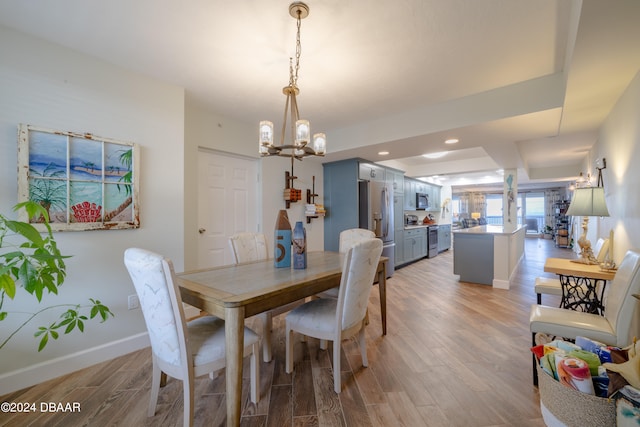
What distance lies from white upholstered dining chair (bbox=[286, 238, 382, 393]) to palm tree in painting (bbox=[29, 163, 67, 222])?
1.96m

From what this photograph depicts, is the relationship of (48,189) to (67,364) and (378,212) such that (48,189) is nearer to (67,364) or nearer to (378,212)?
(67,364)

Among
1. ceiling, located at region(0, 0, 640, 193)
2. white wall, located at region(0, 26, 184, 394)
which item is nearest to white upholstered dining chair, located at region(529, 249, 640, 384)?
ceiling, located at region(0, 0, 640, 193)

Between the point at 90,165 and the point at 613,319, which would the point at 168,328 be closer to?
the point at 90,165

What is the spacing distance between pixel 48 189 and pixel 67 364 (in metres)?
1.34

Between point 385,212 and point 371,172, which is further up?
point 371,172

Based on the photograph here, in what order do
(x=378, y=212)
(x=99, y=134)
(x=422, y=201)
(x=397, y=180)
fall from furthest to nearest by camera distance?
1. (x=422, y=201)
2. (x=397, y=180)
3. (x=378, y=212)
4. (x=99, y=134)

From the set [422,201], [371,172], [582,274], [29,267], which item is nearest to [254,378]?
[29,267]

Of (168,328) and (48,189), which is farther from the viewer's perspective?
(48,189)

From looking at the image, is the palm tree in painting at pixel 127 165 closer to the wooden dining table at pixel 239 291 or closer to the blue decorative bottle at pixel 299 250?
the wooden dining table at pixel 239 291

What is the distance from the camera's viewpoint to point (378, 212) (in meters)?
4.66

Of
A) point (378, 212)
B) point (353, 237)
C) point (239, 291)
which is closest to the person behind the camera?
point (239, 291)

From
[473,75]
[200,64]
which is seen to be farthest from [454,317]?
[200,64]

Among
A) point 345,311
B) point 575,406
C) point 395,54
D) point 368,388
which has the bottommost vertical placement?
point 368,388

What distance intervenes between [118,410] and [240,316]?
1.11 m
